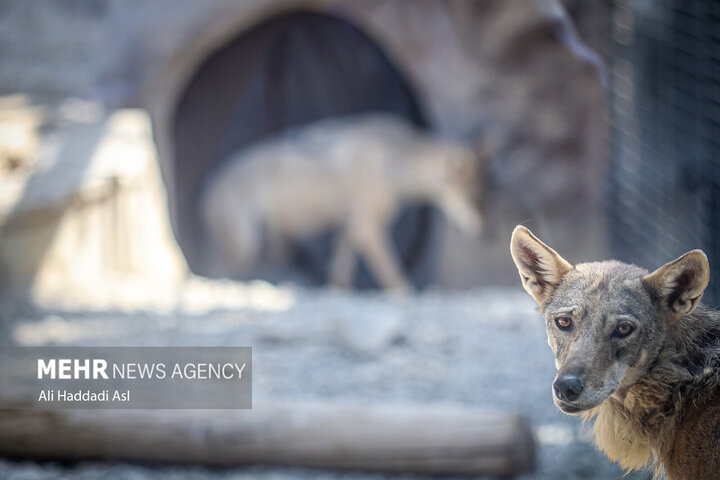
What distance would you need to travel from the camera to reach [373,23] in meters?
6.69

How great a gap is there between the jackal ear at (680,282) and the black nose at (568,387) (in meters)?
0.20

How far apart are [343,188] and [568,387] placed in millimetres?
6023

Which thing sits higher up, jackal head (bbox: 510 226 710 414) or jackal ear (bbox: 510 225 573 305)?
jackal ear (bbox: 510 225 573 305)

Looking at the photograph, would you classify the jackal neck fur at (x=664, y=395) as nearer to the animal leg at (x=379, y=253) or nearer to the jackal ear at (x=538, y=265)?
the jackal ear at (x=538, y=265)

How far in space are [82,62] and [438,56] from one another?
14.6 feet

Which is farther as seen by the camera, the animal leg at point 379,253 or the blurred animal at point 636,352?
the animal leg at point 379,253

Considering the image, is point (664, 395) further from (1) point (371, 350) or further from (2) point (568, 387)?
(1) point (371, 350)

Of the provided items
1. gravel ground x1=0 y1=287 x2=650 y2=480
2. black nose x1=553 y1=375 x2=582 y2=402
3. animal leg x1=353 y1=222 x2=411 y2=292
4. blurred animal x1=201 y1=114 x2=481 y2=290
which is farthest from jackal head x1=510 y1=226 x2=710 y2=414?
animal leg x1=353 y1=222 x2=411 y2=292

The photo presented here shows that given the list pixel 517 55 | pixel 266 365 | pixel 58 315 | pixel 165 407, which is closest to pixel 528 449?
pixel 165 407

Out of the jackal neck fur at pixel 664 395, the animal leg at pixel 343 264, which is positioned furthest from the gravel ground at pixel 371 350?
the animal leg at pixel 343 264

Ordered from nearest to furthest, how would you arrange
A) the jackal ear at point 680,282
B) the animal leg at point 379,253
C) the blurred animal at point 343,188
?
the jackal ear at point 680,282 < the blurred animal at point 343,188 < the animal leg at point 379,253

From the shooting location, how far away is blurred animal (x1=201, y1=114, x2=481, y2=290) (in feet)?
22.1

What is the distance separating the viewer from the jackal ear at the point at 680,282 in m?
1.08

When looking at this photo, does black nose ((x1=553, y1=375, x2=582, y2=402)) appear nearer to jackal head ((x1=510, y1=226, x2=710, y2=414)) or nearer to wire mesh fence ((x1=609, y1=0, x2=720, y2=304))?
jackal head ((x1=510, y1=226, x2=710, y2=414))
